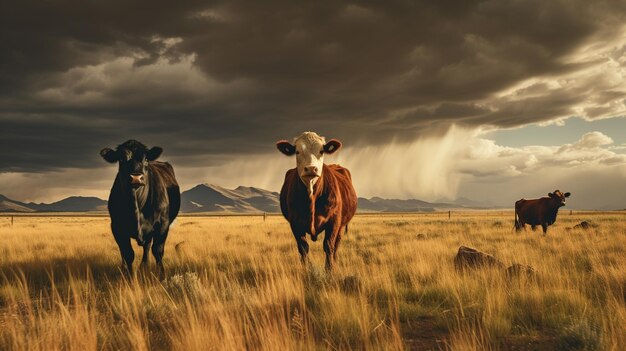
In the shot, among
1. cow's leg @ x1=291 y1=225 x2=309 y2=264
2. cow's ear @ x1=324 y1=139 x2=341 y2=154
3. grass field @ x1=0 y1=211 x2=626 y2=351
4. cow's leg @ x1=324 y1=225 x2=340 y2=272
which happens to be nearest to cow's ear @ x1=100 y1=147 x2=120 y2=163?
grass field @ x1=0 y1=211 x2=626 y2=351

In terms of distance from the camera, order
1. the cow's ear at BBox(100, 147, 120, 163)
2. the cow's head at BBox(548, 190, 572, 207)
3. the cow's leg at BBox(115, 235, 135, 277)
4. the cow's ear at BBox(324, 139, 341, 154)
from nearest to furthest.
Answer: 1. the cow's ear at BBox(100, 147, 120, 163)
2. the cow's ear at BBox(324, 139, 341, 154)
3. the cow's leg at BBox(115, 235, 135, 277)
4. the cow's head at BBox(548, 190, 572, 207)

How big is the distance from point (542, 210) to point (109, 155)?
785 inches

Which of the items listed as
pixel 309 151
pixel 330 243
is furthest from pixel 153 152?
pixel 330 243

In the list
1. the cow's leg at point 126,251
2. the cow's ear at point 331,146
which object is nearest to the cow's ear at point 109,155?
the cow's leg at point 126,251

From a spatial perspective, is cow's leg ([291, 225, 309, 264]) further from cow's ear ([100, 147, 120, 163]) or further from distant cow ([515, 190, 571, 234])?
distant cow ([515, 190, 571, 234])

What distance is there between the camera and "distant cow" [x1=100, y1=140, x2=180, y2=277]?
7578 mm

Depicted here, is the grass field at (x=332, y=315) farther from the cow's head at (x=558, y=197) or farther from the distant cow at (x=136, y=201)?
the cow's head at (x=558, y=197)

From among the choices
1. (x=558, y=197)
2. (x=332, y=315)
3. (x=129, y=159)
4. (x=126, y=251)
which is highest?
(x=129, y=159)

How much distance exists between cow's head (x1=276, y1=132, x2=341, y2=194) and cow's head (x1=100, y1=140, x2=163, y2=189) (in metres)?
2.54

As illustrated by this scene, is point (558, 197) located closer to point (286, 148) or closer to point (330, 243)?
point (330, 243)

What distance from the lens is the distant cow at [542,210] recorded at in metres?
→ 20.5

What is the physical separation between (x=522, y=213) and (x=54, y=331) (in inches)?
895

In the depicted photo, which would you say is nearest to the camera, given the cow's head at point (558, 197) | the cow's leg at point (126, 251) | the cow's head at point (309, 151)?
the cow's head at point (309, 151)

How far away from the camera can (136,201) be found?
26.0 ft
